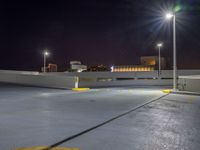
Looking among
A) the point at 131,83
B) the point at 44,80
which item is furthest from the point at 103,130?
the point at 131,83

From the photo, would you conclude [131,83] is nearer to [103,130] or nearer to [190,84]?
[190,84]

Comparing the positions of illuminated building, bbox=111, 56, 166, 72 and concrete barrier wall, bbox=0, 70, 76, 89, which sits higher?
illuminated building, bbox=111, 56, 166, 72

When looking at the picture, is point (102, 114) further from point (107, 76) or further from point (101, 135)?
point (107, 76)

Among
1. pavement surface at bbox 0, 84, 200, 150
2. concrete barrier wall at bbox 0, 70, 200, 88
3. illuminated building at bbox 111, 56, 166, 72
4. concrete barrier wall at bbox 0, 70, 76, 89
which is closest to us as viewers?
pavement surface at bbox 0, 84, 200, 150

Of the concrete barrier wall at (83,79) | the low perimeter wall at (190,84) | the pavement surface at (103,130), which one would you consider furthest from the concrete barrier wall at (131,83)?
the pavement surface at (103,130)

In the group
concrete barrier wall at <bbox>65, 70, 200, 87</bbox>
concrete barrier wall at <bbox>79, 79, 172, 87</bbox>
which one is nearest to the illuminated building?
concrete barrier wall at <bbox>65, 70, 200, 87</bbox>

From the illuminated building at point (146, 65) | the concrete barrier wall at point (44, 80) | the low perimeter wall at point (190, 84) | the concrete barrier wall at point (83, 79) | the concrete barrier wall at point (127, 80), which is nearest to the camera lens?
the low perimeter wall at point (190, 84)

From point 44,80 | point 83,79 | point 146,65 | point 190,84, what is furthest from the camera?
point 146,65

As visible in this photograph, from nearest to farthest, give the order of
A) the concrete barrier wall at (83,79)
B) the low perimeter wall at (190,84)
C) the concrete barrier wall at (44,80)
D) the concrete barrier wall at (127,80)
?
the low perimeter wall at (190,84), the concrete barrier wall at (44,80), the concrete barrier wall at (83,79), the concrete barrier wall at (127,80)

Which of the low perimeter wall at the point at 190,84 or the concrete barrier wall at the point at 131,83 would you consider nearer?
the low perimeter wall at the point at 190,84

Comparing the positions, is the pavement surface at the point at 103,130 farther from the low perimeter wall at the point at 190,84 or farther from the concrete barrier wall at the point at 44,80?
the concrete barrier wall at the point at 44,80

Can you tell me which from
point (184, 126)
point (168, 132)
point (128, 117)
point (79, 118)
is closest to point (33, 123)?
point (79, 118)

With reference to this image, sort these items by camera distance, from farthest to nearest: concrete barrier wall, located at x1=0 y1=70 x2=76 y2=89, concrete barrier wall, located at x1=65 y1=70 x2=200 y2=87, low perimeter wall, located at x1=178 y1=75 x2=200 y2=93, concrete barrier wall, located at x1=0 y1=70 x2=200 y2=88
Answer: concrete barrier wall, located at x1=65 y1=70 x2=200 y2=87 → concrete barrier wall, located at x1=0 y1=70 x2=200 y2=88 → concrete barrier wall, located at x1=0 y1=70 x2=76 y2=89 → low perimeter wall, located at x1=178 y1=75 x2=200 y2=93

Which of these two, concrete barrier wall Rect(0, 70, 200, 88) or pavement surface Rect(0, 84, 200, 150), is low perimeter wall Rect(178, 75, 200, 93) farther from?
pavement surface Rect(0, 84, 200, 150)
